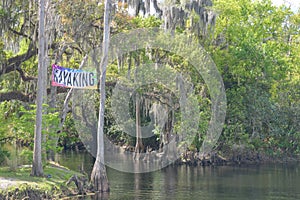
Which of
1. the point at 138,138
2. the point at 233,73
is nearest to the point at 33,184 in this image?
the point at 233,73

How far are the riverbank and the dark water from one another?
6.40 feet

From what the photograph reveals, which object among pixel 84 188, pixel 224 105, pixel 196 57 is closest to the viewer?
pixel 84 188

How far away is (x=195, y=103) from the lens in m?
38.6

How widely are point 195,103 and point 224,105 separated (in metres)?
3.26

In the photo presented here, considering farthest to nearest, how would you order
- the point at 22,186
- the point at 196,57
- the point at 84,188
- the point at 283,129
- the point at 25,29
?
the point at 283,129, the point at 196,57, the point at 25,29, the point at 84,188, the point at 22,186

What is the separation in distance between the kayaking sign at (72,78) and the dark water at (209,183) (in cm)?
356

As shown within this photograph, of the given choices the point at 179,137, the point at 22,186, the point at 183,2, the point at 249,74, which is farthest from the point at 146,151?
the point at 22,186

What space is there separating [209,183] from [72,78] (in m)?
8.60

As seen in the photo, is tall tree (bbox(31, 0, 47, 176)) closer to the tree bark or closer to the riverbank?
the riverbank

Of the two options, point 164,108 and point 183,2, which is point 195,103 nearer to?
point 164,108

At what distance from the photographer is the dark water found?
24344 millimetres

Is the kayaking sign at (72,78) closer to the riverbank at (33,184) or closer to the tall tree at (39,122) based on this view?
the tall tree at (39,122)

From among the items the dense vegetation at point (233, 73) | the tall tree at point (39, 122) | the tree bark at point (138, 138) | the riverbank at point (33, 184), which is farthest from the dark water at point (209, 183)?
the tree bark at point (138, 138)

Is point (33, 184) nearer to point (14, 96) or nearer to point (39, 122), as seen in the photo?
point (39, 122)
